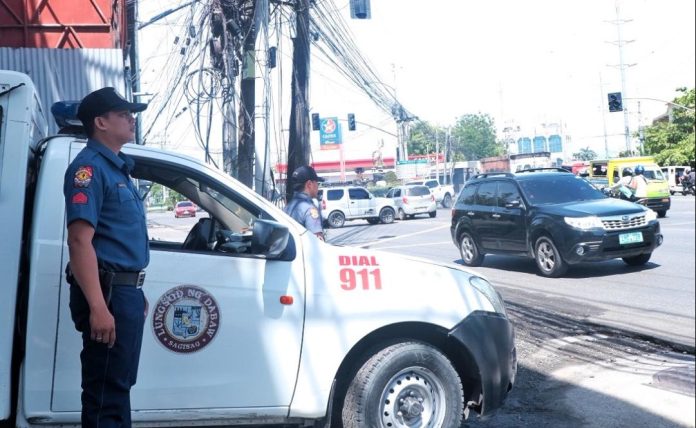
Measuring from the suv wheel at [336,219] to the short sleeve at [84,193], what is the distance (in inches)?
973

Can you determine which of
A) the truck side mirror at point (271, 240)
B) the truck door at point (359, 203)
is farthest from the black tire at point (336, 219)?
the truck side mirror at point (271, 240)

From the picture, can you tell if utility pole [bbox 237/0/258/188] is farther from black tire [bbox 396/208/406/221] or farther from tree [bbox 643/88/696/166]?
black tire [bbox 396/208/406/221]

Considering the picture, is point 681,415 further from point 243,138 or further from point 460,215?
point 460,215

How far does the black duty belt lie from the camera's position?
2.99 metres

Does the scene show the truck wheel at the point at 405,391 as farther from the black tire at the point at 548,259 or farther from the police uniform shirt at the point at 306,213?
the black tire at the point at 548,259

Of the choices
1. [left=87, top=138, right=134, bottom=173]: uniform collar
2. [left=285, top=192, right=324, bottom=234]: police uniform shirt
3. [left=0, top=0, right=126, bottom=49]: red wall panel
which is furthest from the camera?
[left=0, top=0, right=126, bottom=49]: red wall panel

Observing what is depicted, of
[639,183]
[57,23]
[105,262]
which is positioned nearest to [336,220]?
[639,183]

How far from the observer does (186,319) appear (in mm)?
3561

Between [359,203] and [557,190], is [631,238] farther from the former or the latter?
[359,203]

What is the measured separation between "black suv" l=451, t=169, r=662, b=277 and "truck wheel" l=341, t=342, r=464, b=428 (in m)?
7.09

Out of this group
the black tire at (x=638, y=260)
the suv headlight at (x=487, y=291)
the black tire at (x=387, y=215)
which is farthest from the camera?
the black tire at (x=387, y=215)

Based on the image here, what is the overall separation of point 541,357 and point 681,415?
2110 millimetres

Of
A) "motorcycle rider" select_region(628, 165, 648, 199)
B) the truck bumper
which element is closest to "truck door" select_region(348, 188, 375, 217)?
"motorcycle rider" select_region(628, 165, 648, 199)

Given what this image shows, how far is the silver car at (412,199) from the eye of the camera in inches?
1079
